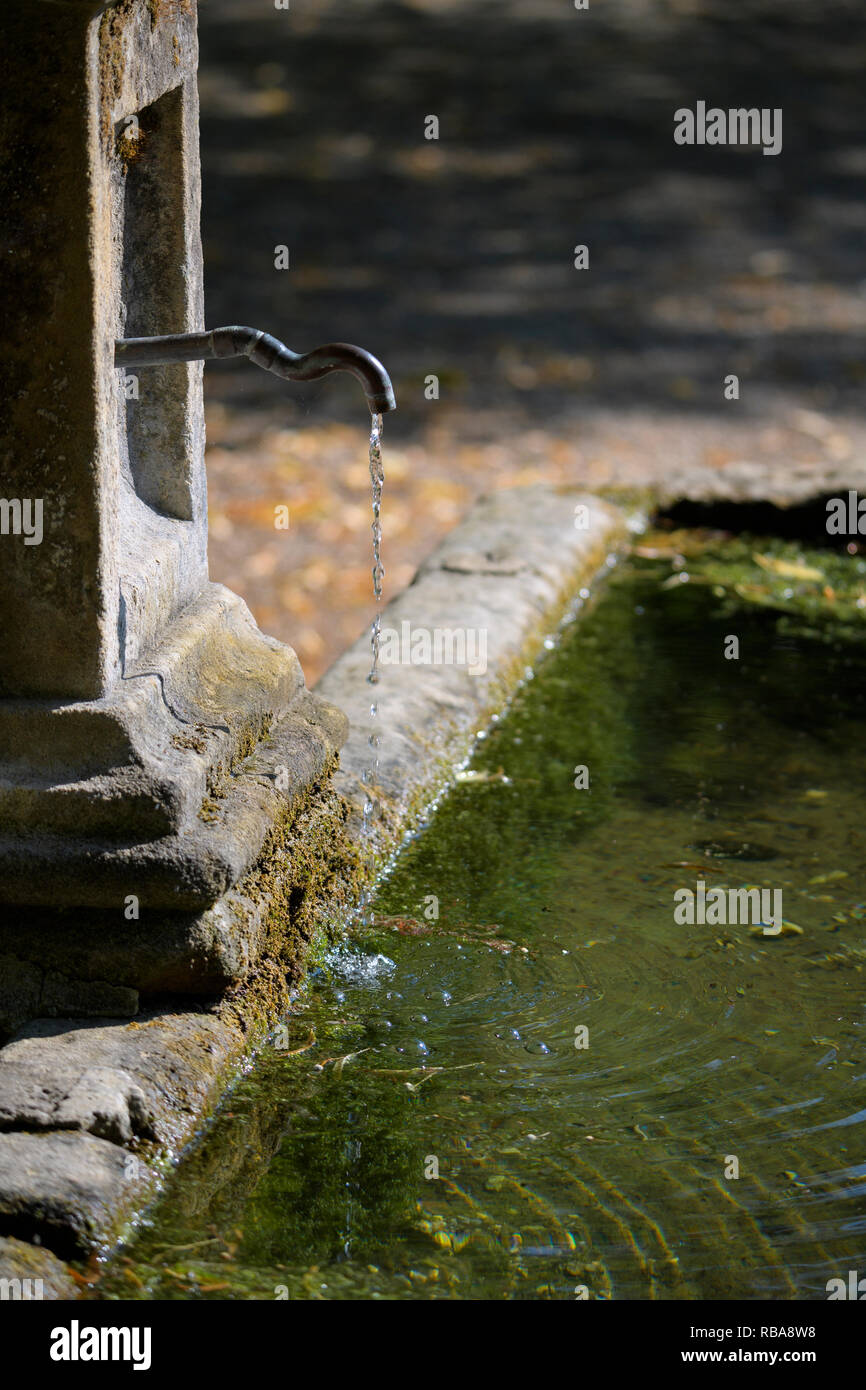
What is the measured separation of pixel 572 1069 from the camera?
221 centimetres

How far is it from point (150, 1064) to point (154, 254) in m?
1.14

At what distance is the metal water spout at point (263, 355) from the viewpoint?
2064 millimetres

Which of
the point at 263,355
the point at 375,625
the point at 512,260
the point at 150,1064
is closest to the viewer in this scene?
the point at 150,1064

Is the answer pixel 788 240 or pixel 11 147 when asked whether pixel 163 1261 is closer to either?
pixel 11 147

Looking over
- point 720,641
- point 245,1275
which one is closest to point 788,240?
point 720,641

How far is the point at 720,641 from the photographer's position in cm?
398

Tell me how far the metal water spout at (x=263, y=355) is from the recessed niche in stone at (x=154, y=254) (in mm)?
160

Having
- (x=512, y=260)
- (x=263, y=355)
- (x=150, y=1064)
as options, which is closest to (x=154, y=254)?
(x=263, y=355)

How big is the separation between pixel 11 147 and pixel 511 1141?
1387 mm

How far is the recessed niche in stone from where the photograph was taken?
224 cm

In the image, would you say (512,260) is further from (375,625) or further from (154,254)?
(154,254)

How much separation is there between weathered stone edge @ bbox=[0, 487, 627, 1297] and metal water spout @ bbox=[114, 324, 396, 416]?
0.84 m

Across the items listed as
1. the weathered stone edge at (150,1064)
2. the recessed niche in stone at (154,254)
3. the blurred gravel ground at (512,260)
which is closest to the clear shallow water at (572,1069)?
the weathered stone edge at (150,1064)

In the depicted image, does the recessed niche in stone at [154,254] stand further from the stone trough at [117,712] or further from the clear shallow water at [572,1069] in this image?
the clear shallow water at [572,1069]
